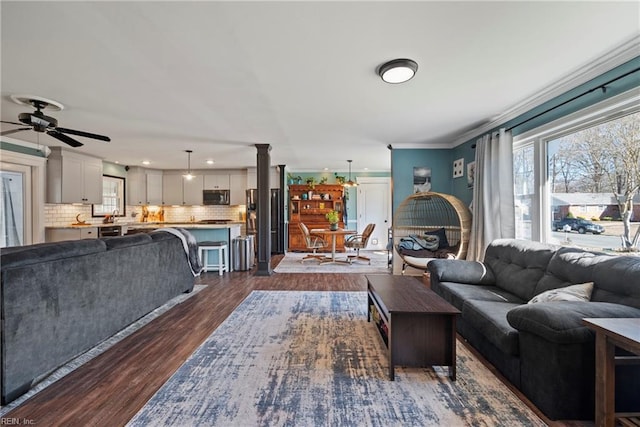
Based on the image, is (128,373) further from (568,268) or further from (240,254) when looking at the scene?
(240,254)

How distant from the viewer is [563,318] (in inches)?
60.4

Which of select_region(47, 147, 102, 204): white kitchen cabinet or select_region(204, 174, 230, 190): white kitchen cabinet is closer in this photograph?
select_region(47, 147, 102, 204): white kitchen cabinet

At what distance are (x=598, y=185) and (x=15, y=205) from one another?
807 centimetres

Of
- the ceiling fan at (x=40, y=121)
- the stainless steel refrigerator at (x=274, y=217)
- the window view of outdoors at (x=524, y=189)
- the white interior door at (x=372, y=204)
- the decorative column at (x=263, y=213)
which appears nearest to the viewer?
the ceiling fan at (x=40, y=121)

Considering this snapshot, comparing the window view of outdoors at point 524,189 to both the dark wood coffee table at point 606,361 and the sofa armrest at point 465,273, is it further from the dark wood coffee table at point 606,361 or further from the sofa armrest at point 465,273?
the dark wood coffee table at point 606,361

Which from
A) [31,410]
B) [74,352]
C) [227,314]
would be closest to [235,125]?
[227,314]

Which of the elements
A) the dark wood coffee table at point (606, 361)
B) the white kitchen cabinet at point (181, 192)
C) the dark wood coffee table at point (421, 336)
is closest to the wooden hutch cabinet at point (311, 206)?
the white kitchen cabinet at point (181, 192)

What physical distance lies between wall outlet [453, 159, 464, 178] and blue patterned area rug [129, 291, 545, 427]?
3442 mm

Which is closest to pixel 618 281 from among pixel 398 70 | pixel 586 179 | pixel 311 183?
pixel 586 179

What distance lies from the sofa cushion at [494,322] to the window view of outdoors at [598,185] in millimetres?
1172

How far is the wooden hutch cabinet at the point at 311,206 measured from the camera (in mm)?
8273

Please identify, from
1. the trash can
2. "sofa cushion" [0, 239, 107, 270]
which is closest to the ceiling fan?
"sofa cushion" [0, 239, 107, 270]

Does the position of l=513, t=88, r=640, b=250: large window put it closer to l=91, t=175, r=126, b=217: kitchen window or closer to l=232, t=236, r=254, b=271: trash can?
l=232, t=236, r=254, b=271: trash can

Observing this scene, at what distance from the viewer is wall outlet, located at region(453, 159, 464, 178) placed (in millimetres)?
4963
